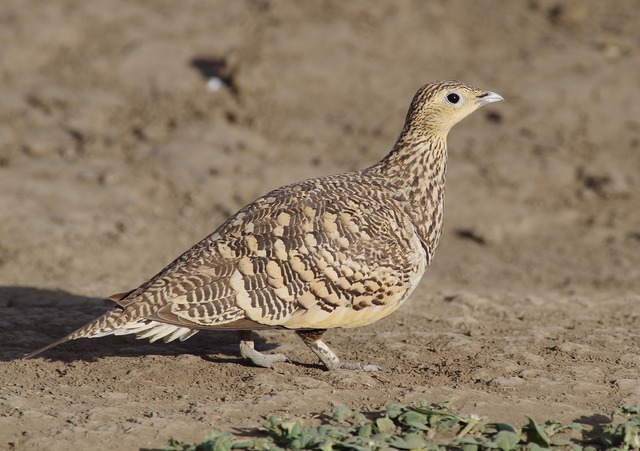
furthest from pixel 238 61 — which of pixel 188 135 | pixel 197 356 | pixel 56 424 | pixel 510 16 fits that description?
pixel 56 424

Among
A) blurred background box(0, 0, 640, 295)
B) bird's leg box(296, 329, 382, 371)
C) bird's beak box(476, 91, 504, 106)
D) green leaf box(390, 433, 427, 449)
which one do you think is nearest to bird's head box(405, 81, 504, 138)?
bird's beak box(476, 91, 504, 106)

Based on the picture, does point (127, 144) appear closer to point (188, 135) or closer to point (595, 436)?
point (188, 135)

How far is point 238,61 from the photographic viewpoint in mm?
12914

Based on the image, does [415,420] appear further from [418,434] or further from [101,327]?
[101,327]

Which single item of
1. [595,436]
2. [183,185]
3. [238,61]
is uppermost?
[238,61]

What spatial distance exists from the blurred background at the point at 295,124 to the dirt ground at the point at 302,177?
0.03m

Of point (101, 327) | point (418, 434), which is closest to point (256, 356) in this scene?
point (101, 327)

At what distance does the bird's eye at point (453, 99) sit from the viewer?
6934 millimetres

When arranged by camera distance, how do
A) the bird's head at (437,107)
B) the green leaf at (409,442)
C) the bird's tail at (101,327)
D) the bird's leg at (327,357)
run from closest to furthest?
the green leaf at (409,442) → the bird's tail at (101,327) → the bird's leg at (327,357) → the bird's head at (437,107)

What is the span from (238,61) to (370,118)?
2.03 m

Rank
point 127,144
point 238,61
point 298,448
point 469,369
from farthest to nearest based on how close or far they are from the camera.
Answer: point 238,61
point 127,144
point 469,369
point 298,448

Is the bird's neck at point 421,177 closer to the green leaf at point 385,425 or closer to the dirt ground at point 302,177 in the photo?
the dirt ground at point 302,177

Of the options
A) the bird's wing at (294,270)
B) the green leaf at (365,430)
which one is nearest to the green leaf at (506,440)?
the green leaf at (365,430)

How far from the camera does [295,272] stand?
19.7ft
